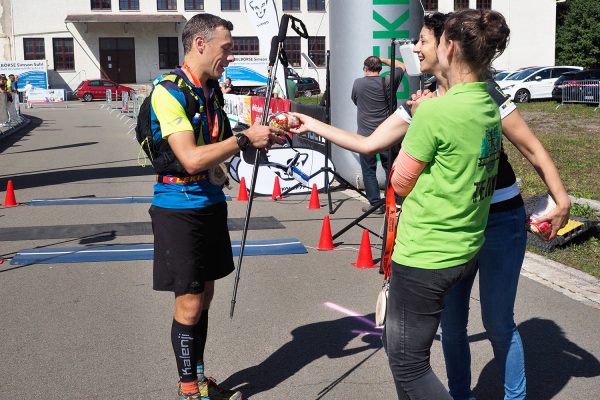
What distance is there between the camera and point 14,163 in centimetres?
1731

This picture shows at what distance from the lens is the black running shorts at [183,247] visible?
3740 millimetres

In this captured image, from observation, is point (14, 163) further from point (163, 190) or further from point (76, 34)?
point (76, 34)

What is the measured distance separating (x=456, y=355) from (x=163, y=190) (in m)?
1.69

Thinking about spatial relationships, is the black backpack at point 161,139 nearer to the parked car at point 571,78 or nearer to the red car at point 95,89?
the parked car at point 571,78

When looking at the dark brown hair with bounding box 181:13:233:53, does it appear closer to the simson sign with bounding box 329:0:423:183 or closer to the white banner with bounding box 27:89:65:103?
the simson sign with bounding box 329:0:423:183

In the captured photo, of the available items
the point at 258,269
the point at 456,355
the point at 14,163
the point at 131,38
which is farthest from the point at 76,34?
the point at 456,355

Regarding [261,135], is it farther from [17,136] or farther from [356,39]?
[17,136]

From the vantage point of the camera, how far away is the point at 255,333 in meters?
5.38

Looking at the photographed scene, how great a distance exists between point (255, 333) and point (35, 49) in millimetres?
57882

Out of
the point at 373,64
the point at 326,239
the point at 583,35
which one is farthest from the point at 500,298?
the point at 583,35

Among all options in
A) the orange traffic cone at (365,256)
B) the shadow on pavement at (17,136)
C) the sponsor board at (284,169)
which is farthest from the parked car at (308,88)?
the orange traffic cone at (365,256)

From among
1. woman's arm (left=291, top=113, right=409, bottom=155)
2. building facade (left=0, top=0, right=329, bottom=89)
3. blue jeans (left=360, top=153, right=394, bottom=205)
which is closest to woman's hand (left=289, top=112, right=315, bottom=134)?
woman's arm (left=291, top=113, right=409, bottom=155)

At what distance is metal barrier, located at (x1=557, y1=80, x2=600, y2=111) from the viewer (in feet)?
92.4

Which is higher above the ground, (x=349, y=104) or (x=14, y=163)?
(x=349, y=104)
